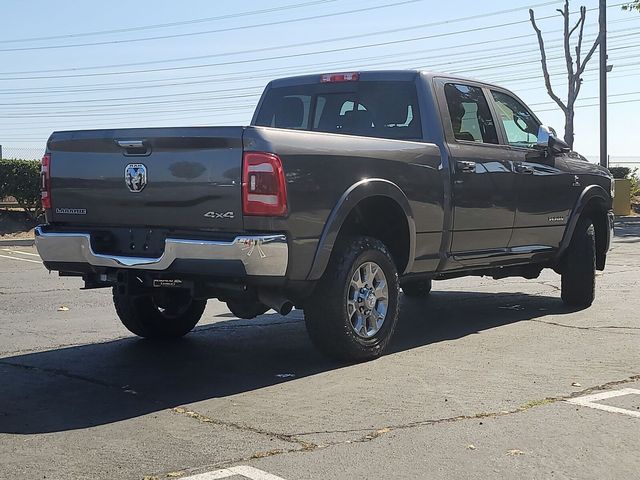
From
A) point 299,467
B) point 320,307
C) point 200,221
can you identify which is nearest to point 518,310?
point 320,307

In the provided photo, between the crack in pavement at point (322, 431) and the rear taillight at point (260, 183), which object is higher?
the rear taillight at point (260, 183)

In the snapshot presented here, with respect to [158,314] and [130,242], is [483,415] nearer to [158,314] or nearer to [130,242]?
[130,242]

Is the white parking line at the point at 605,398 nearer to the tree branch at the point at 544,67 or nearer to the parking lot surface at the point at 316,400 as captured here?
the parking lot surface at the point at 316,400

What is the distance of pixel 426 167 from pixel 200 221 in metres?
2.03

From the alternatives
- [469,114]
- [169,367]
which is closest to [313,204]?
[169,367]

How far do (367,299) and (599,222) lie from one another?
13.4 ft

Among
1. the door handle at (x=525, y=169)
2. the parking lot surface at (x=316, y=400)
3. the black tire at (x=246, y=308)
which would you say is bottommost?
the parking lot surface at (x=316, y=400)

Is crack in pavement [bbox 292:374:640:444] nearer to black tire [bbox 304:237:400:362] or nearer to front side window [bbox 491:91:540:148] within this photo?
black tire [bbox 304:237:400:362]

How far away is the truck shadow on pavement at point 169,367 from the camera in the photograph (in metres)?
5.48

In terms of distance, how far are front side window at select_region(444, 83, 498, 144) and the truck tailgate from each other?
2574mm

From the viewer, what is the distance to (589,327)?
333 inches

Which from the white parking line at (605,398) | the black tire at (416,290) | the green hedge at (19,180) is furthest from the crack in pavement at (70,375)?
the green hedge at (19,180)

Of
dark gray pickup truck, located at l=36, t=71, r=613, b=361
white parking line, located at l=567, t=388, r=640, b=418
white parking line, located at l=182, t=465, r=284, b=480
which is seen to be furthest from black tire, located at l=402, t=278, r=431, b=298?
white parking line, located at l=182, t=465, r=284, b=480

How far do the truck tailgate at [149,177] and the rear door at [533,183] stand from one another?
11.1 ft
